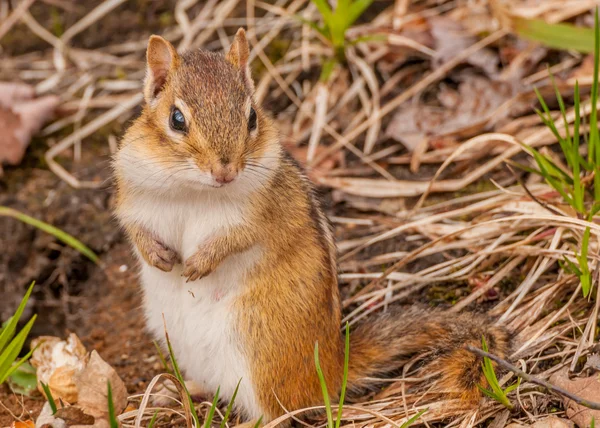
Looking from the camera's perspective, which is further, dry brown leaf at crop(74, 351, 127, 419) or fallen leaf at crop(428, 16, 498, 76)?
fallen leaf at crop(428, 16, 498, 76)

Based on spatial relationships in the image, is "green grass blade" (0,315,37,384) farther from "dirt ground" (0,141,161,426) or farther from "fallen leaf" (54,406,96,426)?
"dirt ground" (0,141,161,426)

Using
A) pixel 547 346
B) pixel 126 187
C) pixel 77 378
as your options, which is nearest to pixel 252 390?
pixel 77 378

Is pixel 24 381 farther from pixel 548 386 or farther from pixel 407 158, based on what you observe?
pixel 407 158

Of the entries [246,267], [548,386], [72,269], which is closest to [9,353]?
[246,267]

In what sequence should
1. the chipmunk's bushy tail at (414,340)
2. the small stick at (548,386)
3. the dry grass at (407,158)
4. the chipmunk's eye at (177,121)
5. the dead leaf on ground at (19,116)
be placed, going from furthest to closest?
the dead leaf on ground at (19,116)
the dry grass at (407,158)
the chipmunk's bushy tail at (414,340)
the chipmunk's eye at (177,121)
the small stick at (548,386)

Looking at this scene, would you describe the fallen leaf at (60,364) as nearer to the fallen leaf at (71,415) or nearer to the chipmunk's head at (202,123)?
the fallen leaf at (71,415)

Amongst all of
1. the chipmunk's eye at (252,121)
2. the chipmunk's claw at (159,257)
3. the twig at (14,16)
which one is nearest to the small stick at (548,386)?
the chipmunk's eye at (252,121)

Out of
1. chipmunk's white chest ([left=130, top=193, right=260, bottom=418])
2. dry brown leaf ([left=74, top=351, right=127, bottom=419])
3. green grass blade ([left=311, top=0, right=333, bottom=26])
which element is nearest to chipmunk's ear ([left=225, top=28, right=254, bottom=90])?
chipmunk's white chest ([left=130, top=193, right=260, bottom=418])

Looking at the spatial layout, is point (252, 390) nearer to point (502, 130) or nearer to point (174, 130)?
point (174, 130)

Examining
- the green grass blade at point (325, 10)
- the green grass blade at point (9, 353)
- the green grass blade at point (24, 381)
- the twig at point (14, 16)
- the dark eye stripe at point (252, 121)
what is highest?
the twig at point (14, 16)

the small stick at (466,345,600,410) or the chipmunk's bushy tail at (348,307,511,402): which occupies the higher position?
the small stick at (466,345,600,410)
